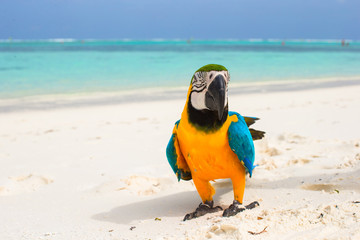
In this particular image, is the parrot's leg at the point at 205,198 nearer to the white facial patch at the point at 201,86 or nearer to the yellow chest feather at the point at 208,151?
the yellow chest feather at the point at 208,151

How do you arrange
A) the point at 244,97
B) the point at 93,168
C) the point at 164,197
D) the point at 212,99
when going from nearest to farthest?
the point at 212,99, the point at 164,197, the point at 93,168, the point at 244,97

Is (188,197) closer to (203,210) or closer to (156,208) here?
(156,208)

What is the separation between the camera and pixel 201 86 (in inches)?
91.7

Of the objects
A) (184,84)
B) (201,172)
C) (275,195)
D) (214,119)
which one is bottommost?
(184,84)

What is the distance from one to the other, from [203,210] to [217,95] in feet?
2.81

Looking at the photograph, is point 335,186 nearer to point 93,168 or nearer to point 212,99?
point 212,99

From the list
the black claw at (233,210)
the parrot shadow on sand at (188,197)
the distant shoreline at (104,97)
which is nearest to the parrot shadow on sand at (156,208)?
the parrot shadow on sand at (188,197)

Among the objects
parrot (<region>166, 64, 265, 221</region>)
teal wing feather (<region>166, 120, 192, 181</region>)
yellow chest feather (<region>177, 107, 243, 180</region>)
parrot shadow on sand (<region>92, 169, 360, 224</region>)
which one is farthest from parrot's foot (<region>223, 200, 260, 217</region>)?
teal wing feather (<region>166, 120, 192, 181</region>)

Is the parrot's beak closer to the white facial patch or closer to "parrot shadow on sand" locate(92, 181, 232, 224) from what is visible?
the white facial patch

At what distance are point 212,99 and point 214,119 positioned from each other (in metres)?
0.14

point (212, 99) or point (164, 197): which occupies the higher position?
point (212, 99)

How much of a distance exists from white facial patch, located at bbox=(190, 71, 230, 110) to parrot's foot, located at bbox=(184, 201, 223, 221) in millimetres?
736

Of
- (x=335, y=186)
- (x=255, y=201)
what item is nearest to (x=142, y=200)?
(x=255, y=201)

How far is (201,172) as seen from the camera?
250 centimetres
